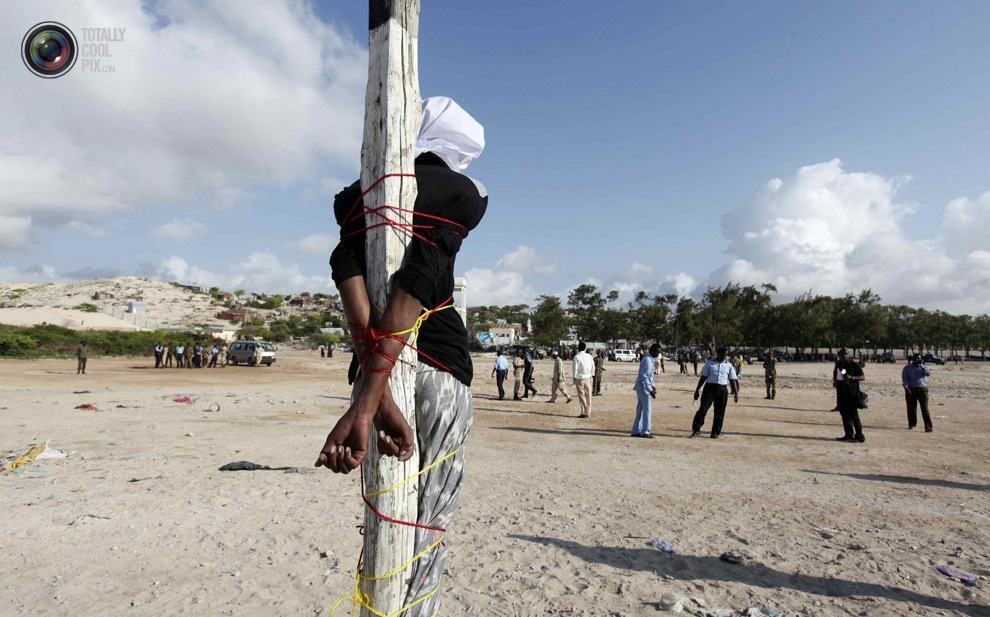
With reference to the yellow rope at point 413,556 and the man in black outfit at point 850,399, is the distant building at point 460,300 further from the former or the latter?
the man in black outfit at point 850,399

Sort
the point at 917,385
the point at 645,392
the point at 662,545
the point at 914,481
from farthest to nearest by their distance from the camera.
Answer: the point at 917,385
the point at 645,392
the point at 914,481
the point at 662,545

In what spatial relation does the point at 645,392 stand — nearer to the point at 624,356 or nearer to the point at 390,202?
the point at 390,202

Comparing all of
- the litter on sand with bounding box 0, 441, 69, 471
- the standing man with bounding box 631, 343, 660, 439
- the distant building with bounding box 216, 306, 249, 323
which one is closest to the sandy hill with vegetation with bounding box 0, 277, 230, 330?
the distant building with bounding box 216, 306, 249, 323

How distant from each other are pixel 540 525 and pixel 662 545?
117 cm

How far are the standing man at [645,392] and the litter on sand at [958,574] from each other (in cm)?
631

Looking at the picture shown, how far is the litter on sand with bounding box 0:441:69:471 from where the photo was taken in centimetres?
728

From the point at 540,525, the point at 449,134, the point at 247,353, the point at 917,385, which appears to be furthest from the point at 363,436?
the point at 247,353

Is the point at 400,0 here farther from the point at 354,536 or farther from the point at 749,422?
the point at 749,422

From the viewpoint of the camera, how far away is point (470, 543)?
16.0 ft

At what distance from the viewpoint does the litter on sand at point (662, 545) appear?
4.70 meters

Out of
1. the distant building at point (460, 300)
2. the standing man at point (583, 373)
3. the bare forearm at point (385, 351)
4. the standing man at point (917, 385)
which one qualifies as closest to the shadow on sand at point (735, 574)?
the distant building at point (460, 300)

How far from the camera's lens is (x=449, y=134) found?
6.75 feet

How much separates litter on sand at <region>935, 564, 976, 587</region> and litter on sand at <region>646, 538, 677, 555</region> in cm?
199

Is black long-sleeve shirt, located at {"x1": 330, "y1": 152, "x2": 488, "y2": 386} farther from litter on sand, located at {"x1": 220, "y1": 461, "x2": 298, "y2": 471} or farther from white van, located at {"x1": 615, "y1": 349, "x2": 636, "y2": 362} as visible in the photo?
white van, located at {"x1": 615, "y1": 349, "x2": 636, "y2": 362}
